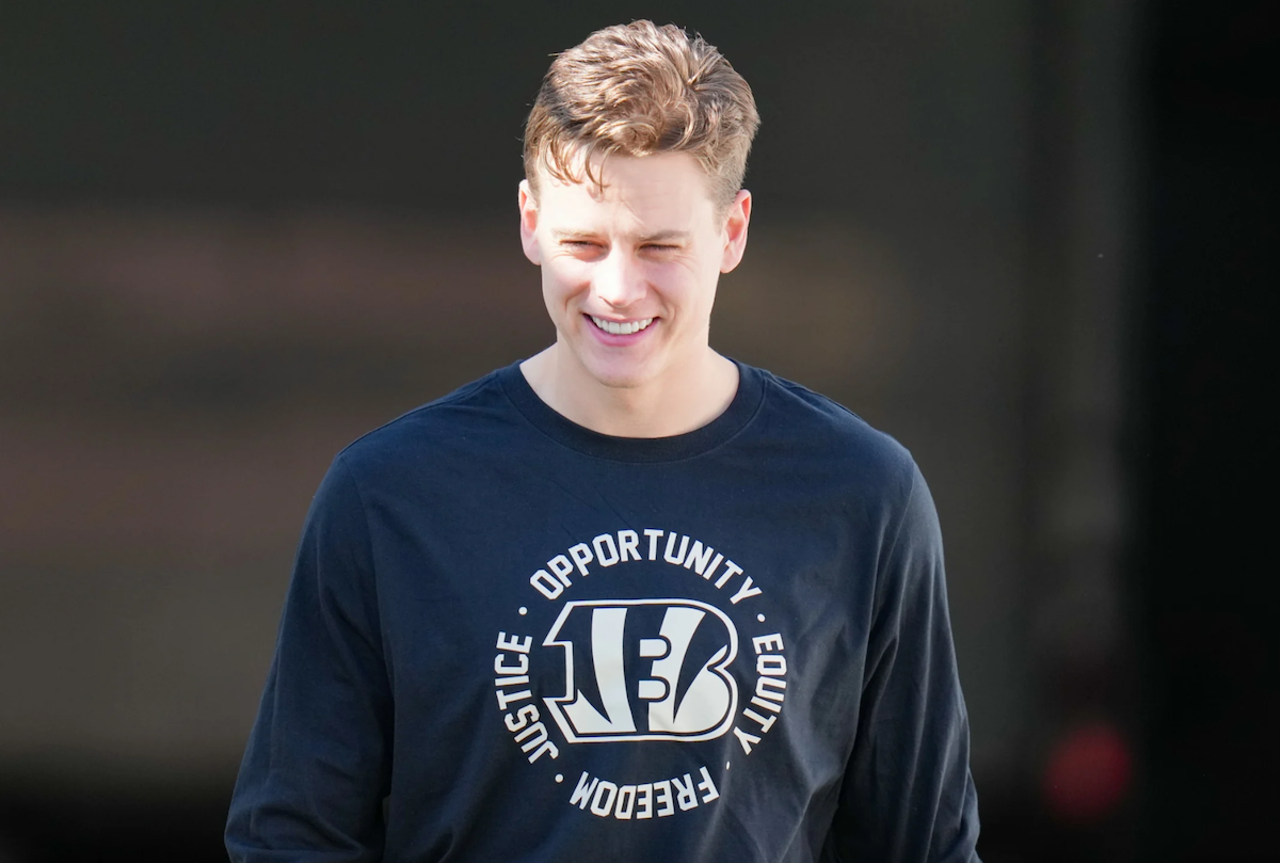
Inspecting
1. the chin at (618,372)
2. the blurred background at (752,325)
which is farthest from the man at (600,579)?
the blurred background at (752,325)

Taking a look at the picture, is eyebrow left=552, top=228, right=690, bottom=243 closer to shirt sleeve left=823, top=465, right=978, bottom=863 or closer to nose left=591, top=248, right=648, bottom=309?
nose left=591, top=248, right=648, bottom=309

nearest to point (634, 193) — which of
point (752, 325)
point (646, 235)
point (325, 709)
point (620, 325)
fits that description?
point (646, 235)

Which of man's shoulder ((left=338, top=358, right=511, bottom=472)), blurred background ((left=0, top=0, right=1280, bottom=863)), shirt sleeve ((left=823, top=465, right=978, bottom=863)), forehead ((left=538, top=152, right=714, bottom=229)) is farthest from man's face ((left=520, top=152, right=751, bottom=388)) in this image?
blurred background ((left=0, top=0, right=1280, bottom=863))

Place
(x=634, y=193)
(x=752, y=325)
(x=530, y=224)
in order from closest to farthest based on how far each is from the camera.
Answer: (x=634, y=193)
(x=530, y=224)
(x=752, y=325)

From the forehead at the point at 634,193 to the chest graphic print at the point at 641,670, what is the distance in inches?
14.9

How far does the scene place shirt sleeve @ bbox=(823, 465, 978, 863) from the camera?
175cm

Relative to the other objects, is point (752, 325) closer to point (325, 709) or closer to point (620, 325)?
point (620, 325)

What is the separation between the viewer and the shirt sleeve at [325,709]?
5.34 ft

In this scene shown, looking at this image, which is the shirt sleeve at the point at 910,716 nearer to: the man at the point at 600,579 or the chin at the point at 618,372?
the man at the point at 600,579

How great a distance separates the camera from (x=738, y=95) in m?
1.69

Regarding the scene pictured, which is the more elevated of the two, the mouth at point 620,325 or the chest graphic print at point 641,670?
the mouth at point 620,325

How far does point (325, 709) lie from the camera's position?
1.64 m

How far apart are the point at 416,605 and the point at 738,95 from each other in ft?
2.40

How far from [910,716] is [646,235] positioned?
2.33 feet
